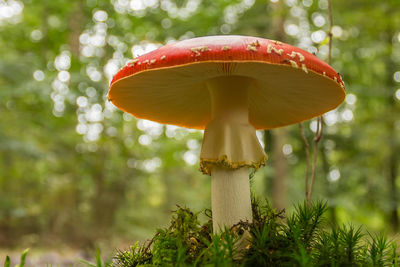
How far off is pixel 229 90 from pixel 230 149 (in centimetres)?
29

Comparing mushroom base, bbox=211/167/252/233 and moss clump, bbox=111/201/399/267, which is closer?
moss clump, bbox=111/201/399/267

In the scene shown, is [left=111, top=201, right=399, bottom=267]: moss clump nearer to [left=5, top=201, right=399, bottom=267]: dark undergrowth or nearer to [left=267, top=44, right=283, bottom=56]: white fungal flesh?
[left=5, top=201, right=399, bottom=267]: dark undergrowth

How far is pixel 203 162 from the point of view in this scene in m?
1.48

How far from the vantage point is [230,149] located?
4.66 feet

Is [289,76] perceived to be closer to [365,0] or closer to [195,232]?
[195,232]

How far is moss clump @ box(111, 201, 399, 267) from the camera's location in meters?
1.21

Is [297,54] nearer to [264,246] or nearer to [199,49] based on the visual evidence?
[199,49]

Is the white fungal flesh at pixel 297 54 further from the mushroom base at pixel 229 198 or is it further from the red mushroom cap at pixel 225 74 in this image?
the mushroom base at pixel 229 198

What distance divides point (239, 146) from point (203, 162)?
0.19m

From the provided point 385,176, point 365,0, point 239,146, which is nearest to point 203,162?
point 239,146

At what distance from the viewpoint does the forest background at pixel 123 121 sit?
504cm

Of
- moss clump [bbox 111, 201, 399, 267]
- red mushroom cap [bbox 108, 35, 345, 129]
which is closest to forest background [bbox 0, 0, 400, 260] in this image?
red mushroom cap [bbox 108, 35, 345, 129]

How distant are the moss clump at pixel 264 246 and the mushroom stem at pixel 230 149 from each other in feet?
0.28

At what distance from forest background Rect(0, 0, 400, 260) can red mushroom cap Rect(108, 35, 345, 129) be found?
3.08 meters
